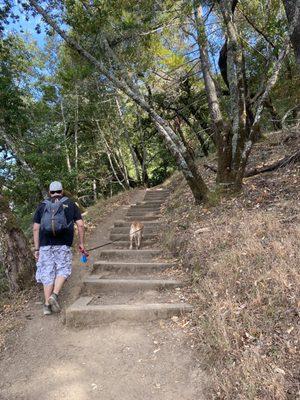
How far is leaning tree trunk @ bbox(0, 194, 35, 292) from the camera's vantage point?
575 centimetres

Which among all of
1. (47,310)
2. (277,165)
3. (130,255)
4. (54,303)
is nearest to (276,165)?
(277,165)

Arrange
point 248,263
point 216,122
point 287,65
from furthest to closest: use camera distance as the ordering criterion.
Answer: point 287,65 < point 216,122 < point 248,263

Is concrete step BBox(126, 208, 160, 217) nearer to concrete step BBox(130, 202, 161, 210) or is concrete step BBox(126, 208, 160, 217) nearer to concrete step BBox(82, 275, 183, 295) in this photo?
concrete step BBox(130, 202, 161, 210)

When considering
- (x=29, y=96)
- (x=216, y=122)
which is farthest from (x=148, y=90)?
(x=216, y=122)

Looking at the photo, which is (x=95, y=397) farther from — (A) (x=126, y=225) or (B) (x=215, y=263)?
(A) (x=126, y=225)

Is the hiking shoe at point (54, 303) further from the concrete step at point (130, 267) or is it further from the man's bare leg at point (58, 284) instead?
the concrete step at point (130, 267)

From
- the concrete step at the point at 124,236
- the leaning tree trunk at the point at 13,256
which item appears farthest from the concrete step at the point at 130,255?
the leaning tree trunk at the point at 13,256

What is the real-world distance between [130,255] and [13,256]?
2.49 m

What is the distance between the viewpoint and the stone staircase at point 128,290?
4695mm

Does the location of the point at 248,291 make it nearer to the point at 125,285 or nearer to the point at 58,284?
the point at 125,285

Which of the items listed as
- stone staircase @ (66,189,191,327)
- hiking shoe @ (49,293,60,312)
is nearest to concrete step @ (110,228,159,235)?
stone staircase @ (66,189,191,327)

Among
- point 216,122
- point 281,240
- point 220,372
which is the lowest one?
point 220,372

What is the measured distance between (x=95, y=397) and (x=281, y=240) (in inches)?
114

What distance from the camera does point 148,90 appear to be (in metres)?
17.5
